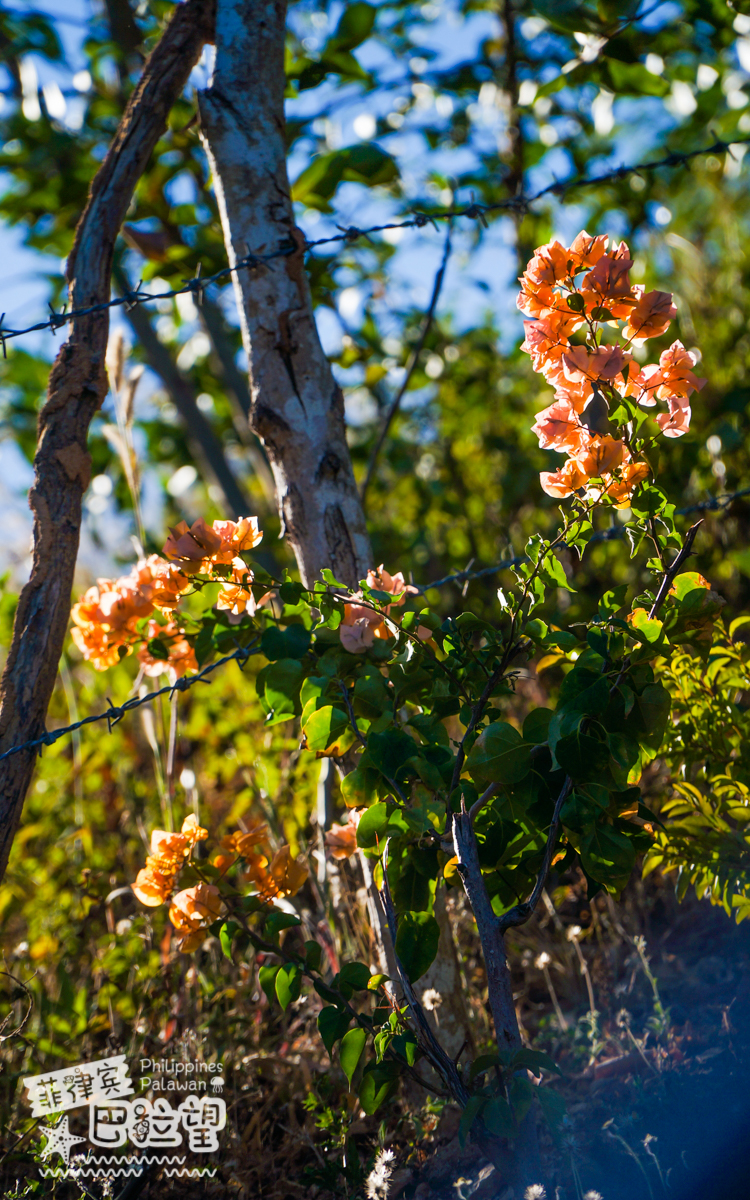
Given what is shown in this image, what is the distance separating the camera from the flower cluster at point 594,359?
0.91 meters

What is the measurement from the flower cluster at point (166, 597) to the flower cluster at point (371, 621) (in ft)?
0.52

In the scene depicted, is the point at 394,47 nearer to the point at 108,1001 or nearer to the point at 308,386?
the point at 308,386

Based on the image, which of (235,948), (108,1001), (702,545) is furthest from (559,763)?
(702,545)

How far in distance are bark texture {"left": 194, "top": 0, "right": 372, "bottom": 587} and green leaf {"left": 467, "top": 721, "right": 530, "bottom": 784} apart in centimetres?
50

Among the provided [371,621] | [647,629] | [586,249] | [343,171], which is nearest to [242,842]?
[371,621]

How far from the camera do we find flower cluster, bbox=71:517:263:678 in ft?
3.37

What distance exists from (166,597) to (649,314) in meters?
0.73

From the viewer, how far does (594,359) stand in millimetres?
911

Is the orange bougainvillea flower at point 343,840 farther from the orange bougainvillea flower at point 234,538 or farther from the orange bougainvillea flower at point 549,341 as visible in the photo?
the orange bougainvillea flower at point 549,341

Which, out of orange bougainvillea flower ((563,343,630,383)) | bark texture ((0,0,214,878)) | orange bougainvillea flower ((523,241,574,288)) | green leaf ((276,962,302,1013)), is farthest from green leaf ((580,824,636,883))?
bark texture ((0,0,214,878))

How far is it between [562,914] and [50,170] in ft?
9.09

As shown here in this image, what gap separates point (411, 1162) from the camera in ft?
3.61

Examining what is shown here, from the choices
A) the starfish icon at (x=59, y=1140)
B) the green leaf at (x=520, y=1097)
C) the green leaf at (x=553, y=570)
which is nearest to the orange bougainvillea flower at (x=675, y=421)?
the green leaf at (x=553, y=570)

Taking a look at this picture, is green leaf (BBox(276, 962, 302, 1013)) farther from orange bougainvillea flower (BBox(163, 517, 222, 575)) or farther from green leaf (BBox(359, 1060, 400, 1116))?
orange bougainvillea flower (BBox(163, 517, 222, 575))
